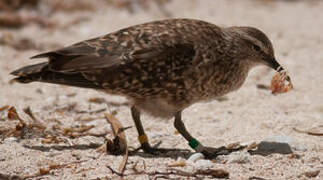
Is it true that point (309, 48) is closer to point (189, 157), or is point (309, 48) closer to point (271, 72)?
point (271, 72)

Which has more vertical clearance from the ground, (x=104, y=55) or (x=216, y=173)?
(x=104, y=55)

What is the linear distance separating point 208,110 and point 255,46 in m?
1.29

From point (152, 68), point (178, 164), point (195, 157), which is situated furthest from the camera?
point (152, 68)

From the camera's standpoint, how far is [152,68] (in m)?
4.96

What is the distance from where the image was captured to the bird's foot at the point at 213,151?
5.06 meters

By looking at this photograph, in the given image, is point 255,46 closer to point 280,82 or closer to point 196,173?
point 280,82

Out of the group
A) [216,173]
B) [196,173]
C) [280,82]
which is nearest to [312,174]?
[216,173]

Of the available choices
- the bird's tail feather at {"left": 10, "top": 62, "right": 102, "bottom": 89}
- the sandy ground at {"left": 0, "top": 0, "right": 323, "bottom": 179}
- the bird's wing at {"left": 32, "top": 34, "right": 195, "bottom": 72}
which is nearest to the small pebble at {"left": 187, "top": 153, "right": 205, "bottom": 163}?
the sandy ground at {"left": 0, "top": 0, "right": 323, "bottom": 179}

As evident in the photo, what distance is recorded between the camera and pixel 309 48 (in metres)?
9.00

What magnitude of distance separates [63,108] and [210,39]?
6.97ft

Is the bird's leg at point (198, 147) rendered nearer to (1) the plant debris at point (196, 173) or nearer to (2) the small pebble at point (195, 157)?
(2) the small pebble at point (195, 157)

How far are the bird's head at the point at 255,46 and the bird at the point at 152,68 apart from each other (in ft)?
0.96

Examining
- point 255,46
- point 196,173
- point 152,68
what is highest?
point 255,46

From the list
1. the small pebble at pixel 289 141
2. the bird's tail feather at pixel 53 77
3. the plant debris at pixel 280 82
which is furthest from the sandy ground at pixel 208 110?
the bird's tail feather at pixel 53 77
